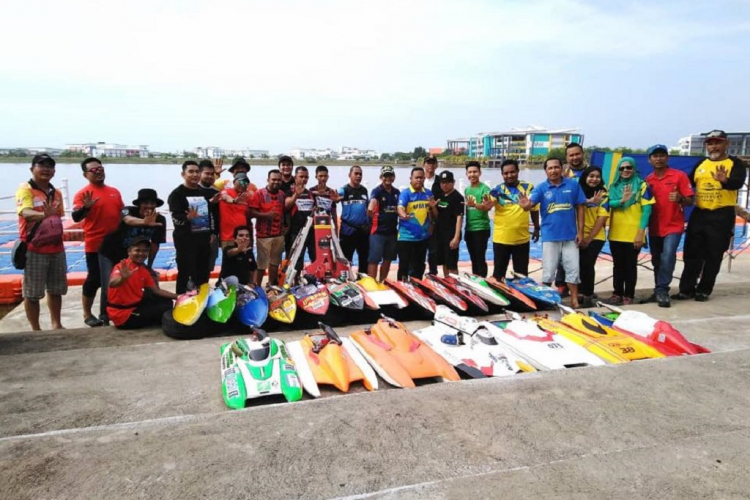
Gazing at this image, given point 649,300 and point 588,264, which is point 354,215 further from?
point 649,300

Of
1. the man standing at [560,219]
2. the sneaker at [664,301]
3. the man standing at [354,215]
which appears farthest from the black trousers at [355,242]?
the sneaker at [664,301]

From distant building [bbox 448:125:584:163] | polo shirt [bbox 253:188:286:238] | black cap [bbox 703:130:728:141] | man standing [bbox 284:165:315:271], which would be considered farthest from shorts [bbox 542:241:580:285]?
distant building [bbox 448:125:584:163]

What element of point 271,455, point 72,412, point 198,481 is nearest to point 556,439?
point 271,455

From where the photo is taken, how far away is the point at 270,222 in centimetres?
588

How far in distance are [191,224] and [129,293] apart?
3.11 ft

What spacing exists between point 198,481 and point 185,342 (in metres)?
2.36

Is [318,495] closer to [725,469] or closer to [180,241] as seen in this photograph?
[725,469]

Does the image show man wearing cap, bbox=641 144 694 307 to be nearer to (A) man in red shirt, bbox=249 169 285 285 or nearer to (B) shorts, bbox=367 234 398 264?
(B) shorts, bbox=367 234 398 264

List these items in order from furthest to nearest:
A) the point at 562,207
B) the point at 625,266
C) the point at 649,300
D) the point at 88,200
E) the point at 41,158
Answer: the point at 649,300 → the point at 625,266 → the point at 562,207 → the point at 88,200 → the point at 41,158

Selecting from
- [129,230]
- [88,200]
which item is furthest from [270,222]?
[88,200]

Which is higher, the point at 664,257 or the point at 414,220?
the point at 414,220

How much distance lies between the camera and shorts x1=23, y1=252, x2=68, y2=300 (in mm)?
4688

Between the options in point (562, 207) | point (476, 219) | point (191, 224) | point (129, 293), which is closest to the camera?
point (129, 293)

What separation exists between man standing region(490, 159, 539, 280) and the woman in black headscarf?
0.61 meters
